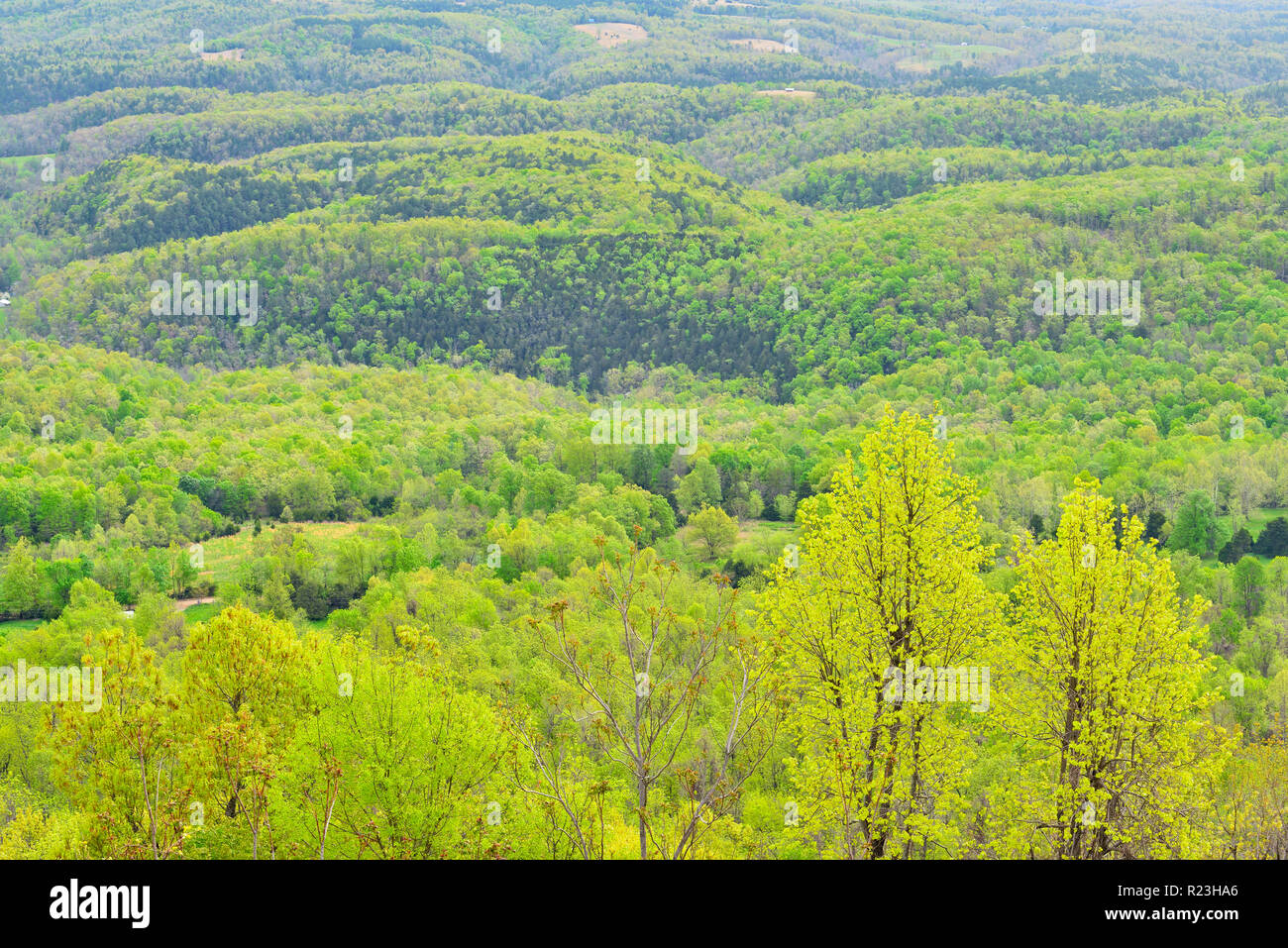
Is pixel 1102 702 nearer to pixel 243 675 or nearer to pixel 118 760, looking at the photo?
pixel 118 760

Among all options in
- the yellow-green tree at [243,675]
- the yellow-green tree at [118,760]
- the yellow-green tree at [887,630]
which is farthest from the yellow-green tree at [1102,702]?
the yellow-green tree at [243,675]

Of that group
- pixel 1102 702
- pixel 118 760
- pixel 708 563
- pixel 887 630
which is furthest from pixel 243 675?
pixel 708 563

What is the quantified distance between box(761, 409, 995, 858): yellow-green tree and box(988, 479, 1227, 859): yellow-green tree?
1551 mm

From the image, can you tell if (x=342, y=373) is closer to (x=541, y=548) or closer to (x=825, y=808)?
(x=541, y=548)

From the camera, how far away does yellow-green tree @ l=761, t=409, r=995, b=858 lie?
854 inches

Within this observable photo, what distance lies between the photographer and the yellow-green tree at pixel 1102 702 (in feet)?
71.9

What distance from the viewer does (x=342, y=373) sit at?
165 meters

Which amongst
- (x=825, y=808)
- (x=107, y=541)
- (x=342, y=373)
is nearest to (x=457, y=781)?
(x=825, y=808)

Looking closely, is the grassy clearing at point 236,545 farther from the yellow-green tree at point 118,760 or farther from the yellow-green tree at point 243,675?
the yellow-green tree at point 118,760

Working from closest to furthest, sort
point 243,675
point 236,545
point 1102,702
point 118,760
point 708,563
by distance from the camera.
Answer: point 1102,702 < point 118,760 < point 243,675 < point 708,563 < point 236,545

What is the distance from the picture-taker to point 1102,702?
2236 centimetres

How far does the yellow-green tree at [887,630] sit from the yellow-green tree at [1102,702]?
155cm

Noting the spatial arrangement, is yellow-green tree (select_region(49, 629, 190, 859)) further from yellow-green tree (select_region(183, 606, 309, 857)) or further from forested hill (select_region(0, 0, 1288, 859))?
yellow-green tree (select_region(183, 606, 309, 857))

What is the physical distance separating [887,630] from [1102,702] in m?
4.53
